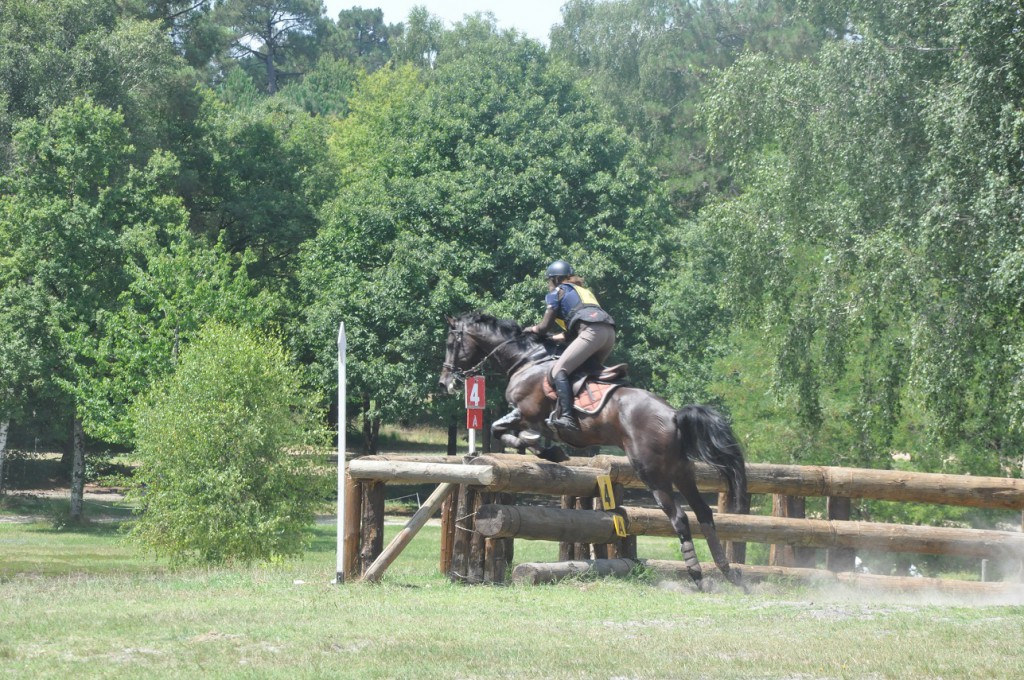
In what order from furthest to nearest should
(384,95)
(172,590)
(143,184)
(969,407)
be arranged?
1. (384,95)
2. (143,184)
3. (969,407)
4. (172,590)

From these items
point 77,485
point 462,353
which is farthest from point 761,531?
point 77,485

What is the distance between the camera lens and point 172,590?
38.4ft

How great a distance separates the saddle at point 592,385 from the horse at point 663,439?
0.22ft

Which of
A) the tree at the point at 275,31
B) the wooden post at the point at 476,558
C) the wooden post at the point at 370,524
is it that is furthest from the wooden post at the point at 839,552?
the tree at the point at 275,31

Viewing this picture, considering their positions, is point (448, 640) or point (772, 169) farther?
point (772, 169)

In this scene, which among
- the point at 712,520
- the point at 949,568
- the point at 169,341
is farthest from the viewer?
the point at 169,341

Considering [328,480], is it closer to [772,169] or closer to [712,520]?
[712,520]

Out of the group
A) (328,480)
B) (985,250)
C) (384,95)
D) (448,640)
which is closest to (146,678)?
(448,640)

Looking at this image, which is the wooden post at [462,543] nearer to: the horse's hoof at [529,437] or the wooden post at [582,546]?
the horse's hoof at [529,437]

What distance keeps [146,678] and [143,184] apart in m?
34.0

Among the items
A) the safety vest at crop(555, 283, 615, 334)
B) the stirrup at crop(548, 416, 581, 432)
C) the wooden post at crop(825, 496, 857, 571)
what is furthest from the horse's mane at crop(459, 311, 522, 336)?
the wooden post at crop(825, 496, 857, 571)

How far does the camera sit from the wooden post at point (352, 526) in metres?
12.5

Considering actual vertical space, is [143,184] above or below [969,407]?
above

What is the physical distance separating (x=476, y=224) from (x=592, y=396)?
26.1 m
